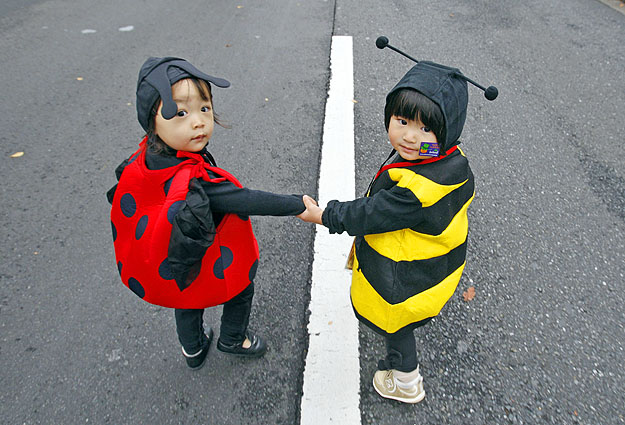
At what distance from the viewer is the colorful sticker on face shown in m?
1.49

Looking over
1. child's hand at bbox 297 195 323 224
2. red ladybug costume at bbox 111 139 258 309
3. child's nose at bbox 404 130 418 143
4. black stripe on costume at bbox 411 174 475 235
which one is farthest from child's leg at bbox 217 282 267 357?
child's nose at bbox 404 130 418 143

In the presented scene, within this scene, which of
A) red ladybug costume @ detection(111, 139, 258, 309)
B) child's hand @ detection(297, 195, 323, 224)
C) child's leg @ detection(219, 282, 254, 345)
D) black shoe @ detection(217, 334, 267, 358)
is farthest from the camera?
black shoe @ detection(217, 334, 267, 358)

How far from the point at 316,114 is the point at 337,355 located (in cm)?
247

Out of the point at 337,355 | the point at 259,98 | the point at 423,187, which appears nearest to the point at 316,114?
the point at 259,98

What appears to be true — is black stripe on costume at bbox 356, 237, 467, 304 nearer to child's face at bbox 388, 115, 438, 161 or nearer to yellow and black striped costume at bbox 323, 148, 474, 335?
yellow and black striped costume at bbox 323, 148, 474, 335

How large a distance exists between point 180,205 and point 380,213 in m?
0.67

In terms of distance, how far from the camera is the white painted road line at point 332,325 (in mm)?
1998

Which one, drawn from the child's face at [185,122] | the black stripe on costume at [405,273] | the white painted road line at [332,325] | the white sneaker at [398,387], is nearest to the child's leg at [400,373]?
the white sneaker at [398,387]

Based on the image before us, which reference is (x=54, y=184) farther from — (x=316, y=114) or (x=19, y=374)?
(x=316, y=114)

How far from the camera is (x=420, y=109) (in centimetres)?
147

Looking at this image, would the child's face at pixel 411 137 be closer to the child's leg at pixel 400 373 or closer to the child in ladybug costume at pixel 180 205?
the child in ladybug costume at pixel 180 205

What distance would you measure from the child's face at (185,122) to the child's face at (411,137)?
659mm

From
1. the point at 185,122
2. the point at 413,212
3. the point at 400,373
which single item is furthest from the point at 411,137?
the point at 400,373

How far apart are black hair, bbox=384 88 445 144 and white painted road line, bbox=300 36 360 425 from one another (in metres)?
1.20
